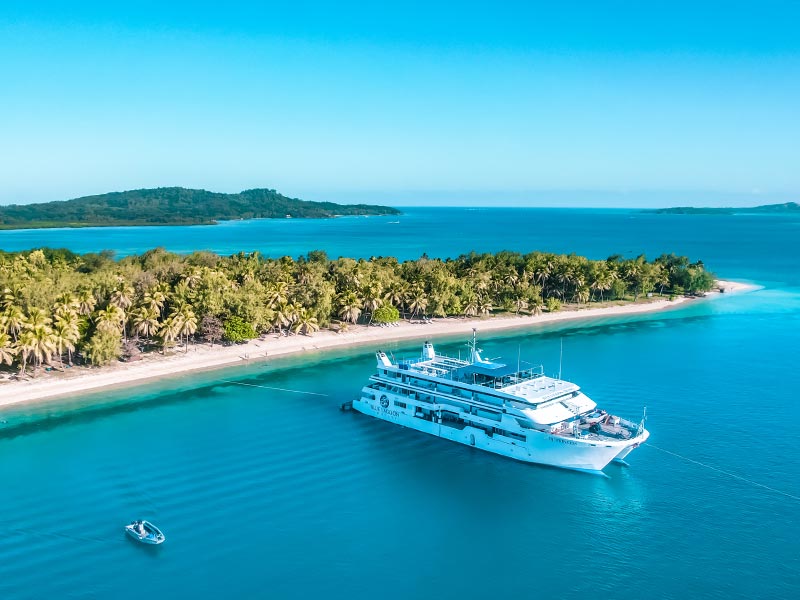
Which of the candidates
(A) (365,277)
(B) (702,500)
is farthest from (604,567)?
(A) (365,277)

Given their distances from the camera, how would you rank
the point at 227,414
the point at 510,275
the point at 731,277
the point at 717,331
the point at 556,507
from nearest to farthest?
the point at 556,507 < the point at 227,414 < the point at 717,331 < the point at 510,275 < the point at 731,277

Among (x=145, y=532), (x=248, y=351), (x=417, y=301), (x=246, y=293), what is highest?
(x=246, y=293)

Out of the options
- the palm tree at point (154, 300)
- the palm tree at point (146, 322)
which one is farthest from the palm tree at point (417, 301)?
the palm tree at point (146, 322)

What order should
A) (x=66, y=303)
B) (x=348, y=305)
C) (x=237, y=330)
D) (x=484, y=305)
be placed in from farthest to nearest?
(x=484, y=305), (x=348, y=305), (x=237, y=330), (x=66, y=303)

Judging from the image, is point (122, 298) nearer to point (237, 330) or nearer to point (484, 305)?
point (237, 330)

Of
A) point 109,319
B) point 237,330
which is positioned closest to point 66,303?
point 109,319

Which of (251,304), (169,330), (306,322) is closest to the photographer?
(169,330)

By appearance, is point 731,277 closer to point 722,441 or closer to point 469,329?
point 469,329
